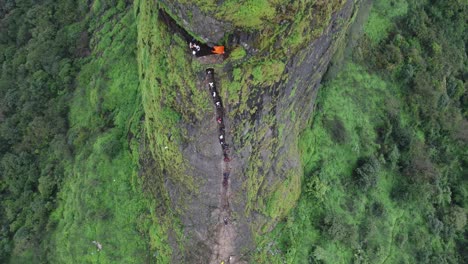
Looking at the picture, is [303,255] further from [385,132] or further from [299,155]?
[385,132]

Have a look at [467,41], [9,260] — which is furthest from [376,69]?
[9,260]

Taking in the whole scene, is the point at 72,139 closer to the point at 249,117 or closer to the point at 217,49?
the point at 249,117

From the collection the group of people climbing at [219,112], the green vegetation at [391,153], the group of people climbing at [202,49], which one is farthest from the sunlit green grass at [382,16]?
the group of people climbing at [202,49]

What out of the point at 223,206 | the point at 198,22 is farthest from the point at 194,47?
the point at 223,206

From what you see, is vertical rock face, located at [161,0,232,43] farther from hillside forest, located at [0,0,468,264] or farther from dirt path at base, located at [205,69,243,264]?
hillside forest, located at [0,0,468,264]

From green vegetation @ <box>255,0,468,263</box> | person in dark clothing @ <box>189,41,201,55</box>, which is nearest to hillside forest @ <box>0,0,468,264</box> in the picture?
green vegetation @ <box>255,0,468,263</box>

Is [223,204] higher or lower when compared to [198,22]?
lower
